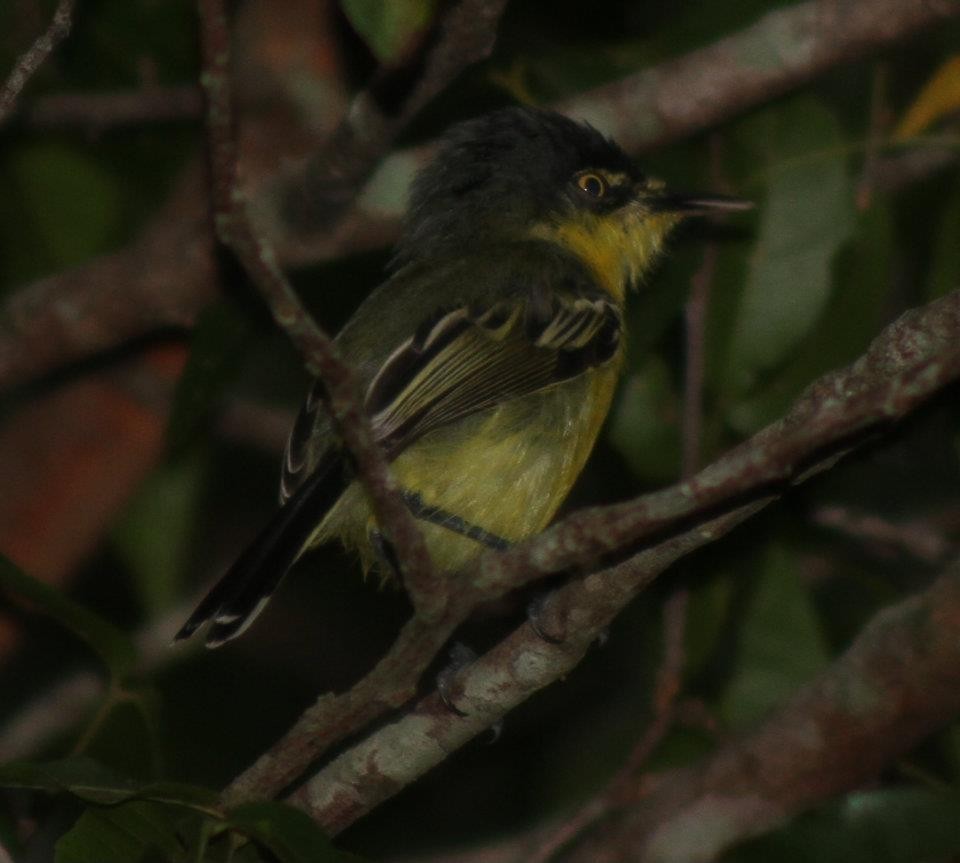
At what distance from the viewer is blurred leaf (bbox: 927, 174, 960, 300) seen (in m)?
4.43

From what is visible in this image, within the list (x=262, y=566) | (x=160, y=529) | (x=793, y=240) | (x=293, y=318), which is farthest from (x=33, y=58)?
(x=160, y=529)

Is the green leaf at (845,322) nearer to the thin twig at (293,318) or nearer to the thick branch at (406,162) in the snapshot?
the thick branch at (406,162)

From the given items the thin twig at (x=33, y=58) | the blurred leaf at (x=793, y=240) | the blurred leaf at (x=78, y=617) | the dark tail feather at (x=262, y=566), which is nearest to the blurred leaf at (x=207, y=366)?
the blurred leaf at (x=78, y=617)

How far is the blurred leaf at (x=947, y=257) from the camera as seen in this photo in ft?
14.5

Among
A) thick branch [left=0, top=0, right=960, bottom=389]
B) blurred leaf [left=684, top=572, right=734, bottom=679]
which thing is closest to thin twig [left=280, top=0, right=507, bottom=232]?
thick branch [left=0, top=0, right=960, bottom=389]

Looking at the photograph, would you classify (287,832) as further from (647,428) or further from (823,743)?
(647,428)

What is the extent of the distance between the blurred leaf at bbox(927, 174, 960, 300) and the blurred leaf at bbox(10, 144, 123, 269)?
2963 mm

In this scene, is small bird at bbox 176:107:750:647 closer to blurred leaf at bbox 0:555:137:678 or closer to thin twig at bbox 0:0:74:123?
blurred leaf at bbox 0:555:137:678

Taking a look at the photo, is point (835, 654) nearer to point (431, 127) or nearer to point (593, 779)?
point (593, 779)

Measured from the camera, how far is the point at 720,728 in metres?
4.60

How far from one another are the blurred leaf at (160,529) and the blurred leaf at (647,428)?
1.63m

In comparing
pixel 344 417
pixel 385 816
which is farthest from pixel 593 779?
pixel 344 417

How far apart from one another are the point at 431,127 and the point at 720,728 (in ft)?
9.15

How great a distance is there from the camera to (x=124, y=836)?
304cm
